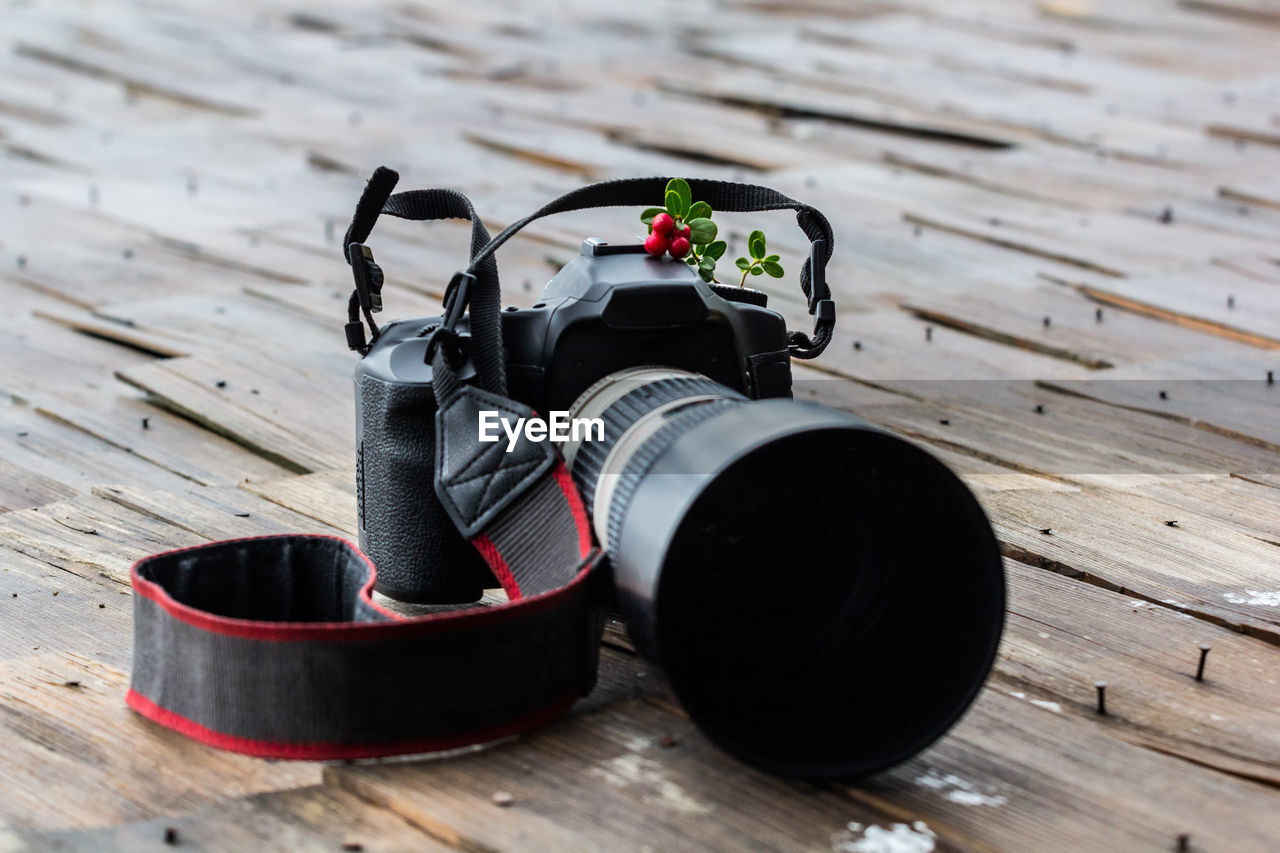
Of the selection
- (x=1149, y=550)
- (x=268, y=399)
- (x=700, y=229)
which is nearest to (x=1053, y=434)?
(x=1149, y=550)

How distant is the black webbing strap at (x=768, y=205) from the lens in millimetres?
1405

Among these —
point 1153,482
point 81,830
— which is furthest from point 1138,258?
point 81,830

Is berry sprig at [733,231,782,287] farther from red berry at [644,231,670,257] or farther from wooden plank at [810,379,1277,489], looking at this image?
wooden plank at [810,379,1277,489]

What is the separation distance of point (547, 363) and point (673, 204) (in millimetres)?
192

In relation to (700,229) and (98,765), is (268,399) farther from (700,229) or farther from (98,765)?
(98,765)

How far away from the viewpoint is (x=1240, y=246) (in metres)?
3.03

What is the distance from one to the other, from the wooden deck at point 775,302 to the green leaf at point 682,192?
1.26 feet

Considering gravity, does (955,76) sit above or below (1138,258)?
above

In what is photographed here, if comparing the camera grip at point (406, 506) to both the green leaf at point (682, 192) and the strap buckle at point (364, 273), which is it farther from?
the green leaf at point (682, 192)

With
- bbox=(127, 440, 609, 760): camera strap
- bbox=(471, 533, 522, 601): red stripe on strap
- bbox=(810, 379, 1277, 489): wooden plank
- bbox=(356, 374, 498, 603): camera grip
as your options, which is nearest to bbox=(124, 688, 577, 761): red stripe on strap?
bbox=(127, 440, 609, 760): camera strap

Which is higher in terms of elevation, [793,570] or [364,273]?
[364,273]

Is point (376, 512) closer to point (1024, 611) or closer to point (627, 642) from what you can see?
point (627, 642)

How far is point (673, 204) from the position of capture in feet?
4.59

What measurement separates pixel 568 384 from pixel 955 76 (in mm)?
3758
